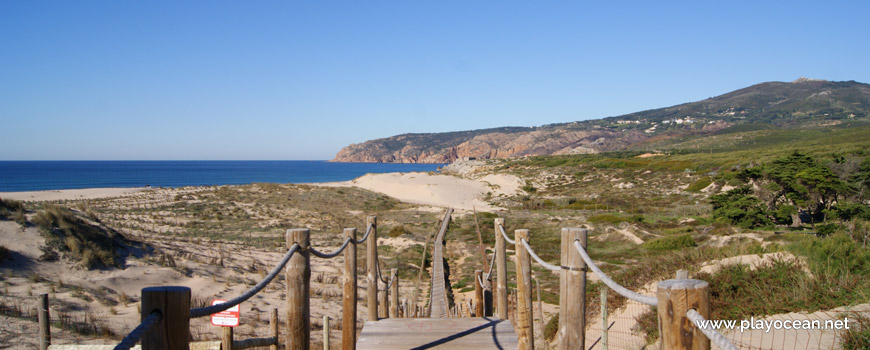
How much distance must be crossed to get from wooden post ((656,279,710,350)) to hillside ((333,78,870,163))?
107 meters

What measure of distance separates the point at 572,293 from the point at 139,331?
251 centimetres

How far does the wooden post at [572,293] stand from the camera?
324 centimetres

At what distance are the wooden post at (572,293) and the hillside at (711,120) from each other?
105521 mm

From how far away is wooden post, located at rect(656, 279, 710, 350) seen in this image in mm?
1826

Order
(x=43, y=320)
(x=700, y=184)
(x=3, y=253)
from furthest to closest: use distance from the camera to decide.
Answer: (x=700, y=184)
(x=3, y=253)
(x=43, y=320)

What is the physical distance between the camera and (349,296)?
5504 millimetres

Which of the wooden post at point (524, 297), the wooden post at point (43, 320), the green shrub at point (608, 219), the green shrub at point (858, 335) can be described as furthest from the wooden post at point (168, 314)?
the green shrub at point (608, 219)

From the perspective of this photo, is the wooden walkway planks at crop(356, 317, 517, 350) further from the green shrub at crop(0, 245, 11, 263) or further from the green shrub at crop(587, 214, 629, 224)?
the green shrub at crop(587, 214, 629, 224)

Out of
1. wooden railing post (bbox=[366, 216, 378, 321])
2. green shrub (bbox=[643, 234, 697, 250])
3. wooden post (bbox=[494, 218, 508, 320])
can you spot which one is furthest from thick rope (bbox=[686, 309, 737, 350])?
green shrub (bbox=[643, 234, 697, 250])

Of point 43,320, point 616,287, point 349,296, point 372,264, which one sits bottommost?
point 43,320

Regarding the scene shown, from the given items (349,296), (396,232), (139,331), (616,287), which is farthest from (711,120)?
(139,331)

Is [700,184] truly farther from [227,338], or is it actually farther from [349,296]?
[227,338]

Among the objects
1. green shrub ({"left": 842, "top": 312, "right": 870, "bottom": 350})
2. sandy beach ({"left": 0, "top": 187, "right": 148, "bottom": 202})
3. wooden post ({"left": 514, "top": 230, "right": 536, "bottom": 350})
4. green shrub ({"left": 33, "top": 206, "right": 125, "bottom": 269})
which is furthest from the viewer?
sandy beach ({"left": 0, "top": 187, "right": 148, "bottom": 202})

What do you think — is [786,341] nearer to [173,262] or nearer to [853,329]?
[853,329]
